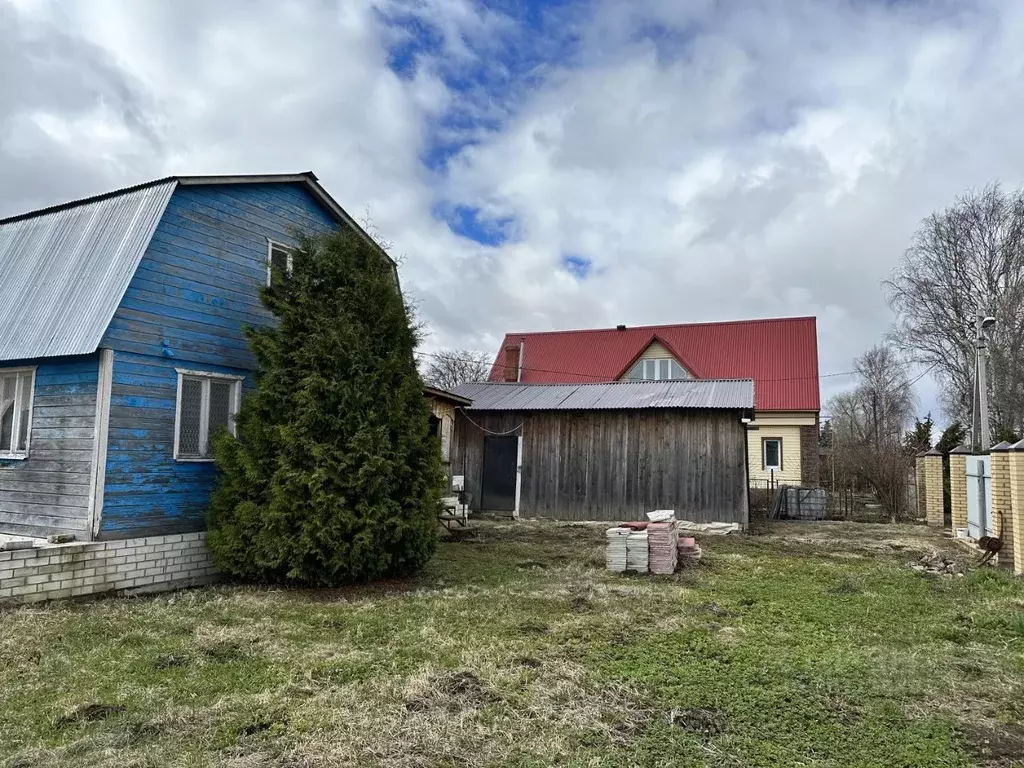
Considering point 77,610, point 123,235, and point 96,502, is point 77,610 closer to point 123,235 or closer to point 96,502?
point 96,502

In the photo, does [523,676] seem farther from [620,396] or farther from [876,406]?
[876,406]

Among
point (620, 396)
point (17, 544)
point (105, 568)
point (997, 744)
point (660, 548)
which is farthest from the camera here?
point (620, 396)

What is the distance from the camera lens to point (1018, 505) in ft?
27.6

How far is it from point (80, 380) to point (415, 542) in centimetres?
403

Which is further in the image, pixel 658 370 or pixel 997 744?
pixel 658 370

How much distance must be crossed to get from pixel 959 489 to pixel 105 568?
45.3 ft

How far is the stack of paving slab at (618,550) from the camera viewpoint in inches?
349

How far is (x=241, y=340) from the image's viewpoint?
28.3 ft

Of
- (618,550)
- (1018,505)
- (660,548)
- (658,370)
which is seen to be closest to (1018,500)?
(1018,505)

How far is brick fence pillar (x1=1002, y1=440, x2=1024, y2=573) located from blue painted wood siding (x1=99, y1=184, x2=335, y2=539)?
956 centimetres

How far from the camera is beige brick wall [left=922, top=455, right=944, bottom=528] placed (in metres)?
15.7

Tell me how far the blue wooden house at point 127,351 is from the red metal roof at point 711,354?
15.9 meters

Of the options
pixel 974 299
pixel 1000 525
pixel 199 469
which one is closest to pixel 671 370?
pixel 974 299

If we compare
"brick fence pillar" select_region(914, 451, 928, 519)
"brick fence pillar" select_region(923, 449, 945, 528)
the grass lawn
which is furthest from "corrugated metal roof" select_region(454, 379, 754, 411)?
the grass lawn
